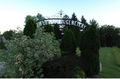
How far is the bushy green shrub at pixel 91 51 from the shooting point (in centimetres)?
417

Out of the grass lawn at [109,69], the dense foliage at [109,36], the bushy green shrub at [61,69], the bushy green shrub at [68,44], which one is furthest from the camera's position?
the dense foliage at [109,36]

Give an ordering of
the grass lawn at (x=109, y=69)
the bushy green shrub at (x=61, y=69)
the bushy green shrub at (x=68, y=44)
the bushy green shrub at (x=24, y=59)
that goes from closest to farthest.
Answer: the bushy green shrub at (x=61, y=69) < the bushy green shrub at (x=24, y=59) < the grass lawn at (x=109, y=69) < the bushy green shrub at (x=68, y=44)

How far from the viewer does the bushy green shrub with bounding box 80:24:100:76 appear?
13.7 ft

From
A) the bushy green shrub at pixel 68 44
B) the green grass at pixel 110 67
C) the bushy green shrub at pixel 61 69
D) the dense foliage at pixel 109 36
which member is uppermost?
the dense foliage at pixel 109 36

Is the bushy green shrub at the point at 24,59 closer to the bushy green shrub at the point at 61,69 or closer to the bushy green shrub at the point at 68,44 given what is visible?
the bushy green shrub at the point at 61,69

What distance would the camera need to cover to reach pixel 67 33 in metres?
6.61

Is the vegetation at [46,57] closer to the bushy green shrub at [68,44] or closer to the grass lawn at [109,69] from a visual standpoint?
the bushy green shrub at [68,44]

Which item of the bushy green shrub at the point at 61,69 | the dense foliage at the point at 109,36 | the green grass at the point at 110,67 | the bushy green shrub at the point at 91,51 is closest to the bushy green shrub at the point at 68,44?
the bushy green shrub at the point at 91,51

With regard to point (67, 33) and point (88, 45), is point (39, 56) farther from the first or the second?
point (67, 33)

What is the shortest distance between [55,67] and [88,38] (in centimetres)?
278

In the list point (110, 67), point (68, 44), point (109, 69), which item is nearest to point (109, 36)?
point (110, 67)

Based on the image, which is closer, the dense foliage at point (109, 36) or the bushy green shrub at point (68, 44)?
the bushy green shrub at point (68, 44)

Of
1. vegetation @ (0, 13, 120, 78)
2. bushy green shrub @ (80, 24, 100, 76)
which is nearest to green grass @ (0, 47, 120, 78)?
vegetation @ (0, 13, 120, 78)

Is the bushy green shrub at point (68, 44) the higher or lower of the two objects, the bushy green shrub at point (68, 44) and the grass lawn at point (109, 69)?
the higher
